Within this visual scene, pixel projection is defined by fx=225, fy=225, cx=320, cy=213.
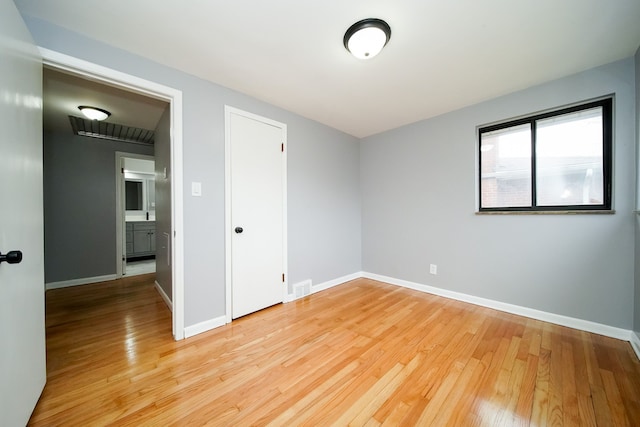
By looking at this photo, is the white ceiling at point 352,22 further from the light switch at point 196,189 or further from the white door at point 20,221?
the light switch at point 196,189

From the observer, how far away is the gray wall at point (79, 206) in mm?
3537

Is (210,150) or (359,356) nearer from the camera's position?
(359,356)

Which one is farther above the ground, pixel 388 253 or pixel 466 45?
pixel 466 45

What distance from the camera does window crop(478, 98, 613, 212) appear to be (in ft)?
6.91

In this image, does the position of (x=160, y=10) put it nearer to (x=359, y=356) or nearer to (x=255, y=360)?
(x=255, y=360)

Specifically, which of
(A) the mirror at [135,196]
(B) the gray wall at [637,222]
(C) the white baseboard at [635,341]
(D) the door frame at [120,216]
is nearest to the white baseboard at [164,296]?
(D) the door frame at [120,216]

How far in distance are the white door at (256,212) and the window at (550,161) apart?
255 centimetres

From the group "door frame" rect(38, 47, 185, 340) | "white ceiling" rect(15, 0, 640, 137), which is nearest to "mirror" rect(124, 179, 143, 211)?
"door frame" rect(38, 47, 185, 340)

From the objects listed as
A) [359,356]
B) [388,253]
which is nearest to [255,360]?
[359,356]

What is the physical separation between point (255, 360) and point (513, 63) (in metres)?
3.34

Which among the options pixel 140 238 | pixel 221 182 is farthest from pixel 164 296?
pixel 140 238

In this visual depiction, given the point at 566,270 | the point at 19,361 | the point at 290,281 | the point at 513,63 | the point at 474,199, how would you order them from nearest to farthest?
1. the point at 19,361
2. the point at 513,63
3. the point at 566,270
4. the point at 474,199
5. the point at 290,281

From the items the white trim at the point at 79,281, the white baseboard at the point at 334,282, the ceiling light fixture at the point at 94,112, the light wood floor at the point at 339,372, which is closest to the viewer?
the light wood floor at the point at 339,372

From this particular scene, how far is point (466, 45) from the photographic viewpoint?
1.78 meters
